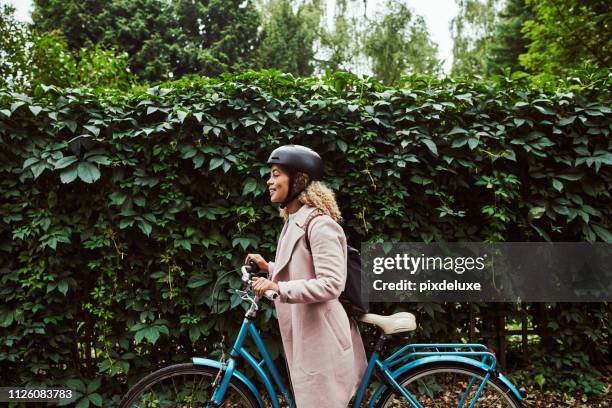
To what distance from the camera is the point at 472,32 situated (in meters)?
21.2

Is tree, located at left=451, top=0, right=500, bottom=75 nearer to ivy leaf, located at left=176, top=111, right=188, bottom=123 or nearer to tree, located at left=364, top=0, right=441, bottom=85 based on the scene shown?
tree, located at left=364, top=0, right=441, bottom=85

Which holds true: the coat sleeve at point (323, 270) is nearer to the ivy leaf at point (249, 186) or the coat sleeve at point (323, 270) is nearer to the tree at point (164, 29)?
the ivy leaf at point (249, 186)

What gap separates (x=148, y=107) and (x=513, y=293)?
3183mm

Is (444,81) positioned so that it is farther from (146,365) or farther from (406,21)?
(406,21)

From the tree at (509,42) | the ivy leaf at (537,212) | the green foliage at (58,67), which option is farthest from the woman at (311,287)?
the tree at (509,42)

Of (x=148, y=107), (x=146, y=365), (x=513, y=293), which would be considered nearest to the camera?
(x=148, y=107)

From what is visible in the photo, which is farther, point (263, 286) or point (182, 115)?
point (182, 115)

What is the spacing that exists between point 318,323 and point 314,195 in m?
0.63

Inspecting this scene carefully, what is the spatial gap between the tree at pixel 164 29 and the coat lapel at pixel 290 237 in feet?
53.8

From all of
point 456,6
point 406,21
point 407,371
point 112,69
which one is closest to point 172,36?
point 406,21

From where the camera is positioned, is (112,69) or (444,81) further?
(112,69)

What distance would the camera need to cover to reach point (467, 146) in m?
3.54

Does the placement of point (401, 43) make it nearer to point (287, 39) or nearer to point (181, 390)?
point (287, 39)

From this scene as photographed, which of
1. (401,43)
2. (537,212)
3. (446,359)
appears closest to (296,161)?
(446,359)
